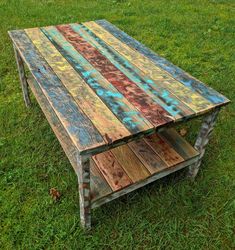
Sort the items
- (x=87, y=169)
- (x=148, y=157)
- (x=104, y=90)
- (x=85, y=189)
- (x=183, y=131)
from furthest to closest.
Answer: (x=183, y=131) → (x=148, y=157) → (x=104, y=90) → (x=85, y=189) → (x=87, y=169)

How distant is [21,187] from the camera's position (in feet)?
8.44

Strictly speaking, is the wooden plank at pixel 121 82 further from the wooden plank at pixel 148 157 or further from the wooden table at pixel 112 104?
the wooden plank at pixel 148 157

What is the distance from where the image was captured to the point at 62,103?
1.92 meters

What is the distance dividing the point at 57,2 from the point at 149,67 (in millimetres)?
4270

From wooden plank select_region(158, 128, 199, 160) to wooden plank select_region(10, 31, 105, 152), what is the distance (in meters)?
0.91

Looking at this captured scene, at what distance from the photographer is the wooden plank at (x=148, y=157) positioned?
7.53 feet

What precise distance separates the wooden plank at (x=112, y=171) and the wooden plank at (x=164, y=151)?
347mm

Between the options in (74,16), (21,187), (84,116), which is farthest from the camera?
(74,16)

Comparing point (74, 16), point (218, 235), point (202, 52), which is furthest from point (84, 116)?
point (74, 16)

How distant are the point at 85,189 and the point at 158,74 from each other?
1008mm

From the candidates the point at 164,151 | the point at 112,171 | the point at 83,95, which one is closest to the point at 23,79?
the point at 83,95

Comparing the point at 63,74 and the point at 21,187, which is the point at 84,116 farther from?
the point at 21,187

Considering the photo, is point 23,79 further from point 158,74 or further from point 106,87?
point 158,74

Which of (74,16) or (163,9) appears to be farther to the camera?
(163,9)
